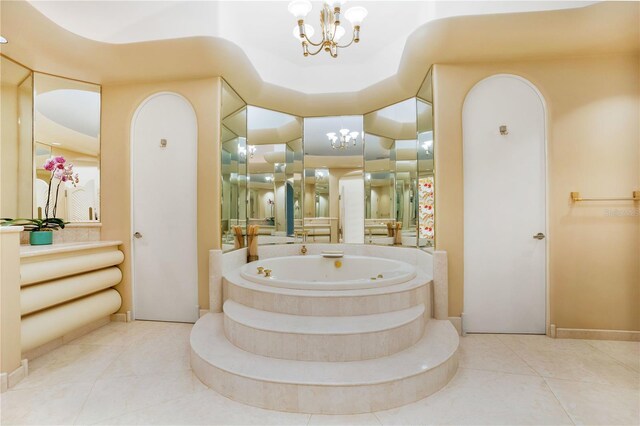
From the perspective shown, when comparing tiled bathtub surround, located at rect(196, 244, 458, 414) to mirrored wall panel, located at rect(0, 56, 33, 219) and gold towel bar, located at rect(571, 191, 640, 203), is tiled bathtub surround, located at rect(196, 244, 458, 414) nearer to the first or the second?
gold towel bar, located at rect(571, 191, 640, 203)

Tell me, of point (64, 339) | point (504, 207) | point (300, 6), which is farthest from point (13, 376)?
point (504, 207)

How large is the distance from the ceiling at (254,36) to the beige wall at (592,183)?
0.21 metres

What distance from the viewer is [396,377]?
1.63 meters

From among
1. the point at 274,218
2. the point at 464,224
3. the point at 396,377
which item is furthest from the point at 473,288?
the point at 274,218

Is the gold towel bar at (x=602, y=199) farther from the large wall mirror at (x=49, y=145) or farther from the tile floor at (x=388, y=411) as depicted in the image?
the large wall mirror at (x=49, y=145)

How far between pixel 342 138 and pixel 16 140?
10.9 ft

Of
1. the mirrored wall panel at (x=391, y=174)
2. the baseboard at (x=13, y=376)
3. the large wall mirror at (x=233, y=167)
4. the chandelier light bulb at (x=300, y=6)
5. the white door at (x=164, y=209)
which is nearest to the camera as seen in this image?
the baseboard at (x=13, y=376)

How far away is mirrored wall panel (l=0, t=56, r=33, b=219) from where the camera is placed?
104 inches

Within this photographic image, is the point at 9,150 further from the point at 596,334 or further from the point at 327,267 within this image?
the point at 596,334

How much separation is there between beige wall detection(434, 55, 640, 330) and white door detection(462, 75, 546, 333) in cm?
10

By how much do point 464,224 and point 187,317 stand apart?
2.78 meters

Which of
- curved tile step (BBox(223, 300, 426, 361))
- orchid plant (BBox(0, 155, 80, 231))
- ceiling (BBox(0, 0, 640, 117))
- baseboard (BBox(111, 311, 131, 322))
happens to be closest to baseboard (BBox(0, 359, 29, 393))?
baseboard (BBox(111, 311, 131, 322))

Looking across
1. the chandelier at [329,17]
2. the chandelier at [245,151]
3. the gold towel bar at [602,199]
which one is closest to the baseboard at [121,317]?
the chandelier at [245,151]

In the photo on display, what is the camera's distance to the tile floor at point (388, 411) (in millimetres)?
1541
